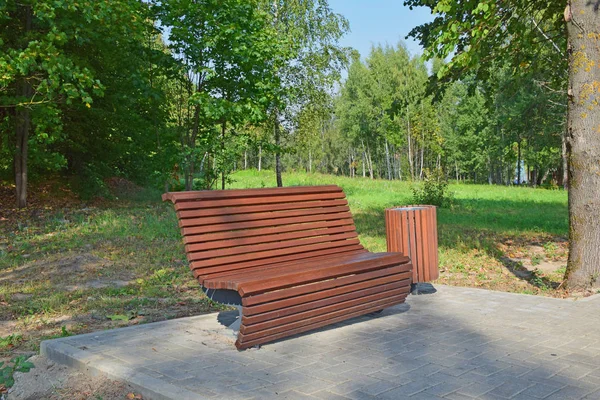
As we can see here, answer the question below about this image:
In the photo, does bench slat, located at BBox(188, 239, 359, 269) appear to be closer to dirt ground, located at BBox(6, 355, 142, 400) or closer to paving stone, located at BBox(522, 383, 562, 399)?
dirt ground, located at BBox(6, 355, 142, 400)

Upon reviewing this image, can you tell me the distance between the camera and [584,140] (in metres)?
6.26

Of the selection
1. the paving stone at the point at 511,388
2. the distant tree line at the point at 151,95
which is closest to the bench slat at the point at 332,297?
the paving stone at the point at 511,388

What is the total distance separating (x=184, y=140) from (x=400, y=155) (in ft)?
160

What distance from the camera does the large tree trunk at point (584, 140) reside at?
624cm

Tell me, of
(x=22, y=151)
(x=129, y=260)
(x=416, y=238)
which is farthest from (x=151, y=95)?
(x=416, y=238)

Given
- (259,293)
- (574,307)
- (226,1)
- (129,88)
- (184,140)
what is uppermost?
(226,1)

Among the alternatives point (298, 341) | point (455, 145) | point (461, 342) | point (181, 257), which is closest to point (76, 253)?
point (181, 257)

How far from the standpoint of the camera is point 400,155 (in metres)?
64.1

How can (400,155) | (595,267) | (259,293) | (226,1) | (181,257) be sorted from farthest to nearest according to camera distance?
(400,155) < (226,1) < (181,257) < (595,267) < (259,293)

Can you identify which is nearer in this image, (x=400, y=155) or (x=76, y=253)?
(x=76, y=253)

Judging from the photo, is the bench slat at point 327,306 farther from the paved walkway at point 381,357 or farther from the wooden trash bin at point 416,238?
the wooden trash bin at point 416,238

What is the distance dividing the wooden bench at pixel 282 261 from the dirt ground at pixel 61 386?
0.89m

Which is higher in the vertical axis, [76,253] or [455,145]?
[455,145]

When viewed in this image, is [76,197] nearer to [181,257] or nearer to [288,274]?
[181,257]
